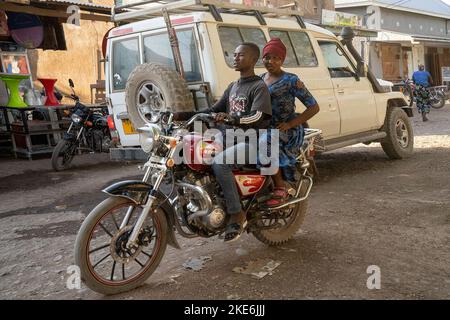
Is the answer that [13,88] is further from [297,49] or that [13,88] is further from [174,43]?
[297,49]

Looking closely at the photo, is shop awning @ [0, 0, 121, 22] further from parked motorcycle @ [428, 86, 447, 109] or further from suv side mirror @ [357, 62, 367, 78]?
parked motorcycle @ [428, 86, 447, 109]

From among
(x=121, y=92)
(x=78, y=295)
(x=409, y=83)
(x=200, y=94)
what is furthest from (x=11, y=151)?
(x=409, y=83)

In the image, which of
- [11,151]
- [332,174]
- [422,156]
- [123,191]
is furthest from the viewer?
[11,151]

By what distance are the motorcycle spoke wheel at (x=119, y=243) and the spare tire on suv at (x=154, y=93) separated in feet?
5.63

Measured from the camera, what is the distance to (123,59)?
5867mm

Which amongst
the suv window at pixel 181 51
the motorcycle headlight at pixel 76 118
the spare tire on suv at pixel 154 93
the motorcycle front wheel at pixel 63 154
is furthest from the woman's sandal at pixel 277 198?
the motorcycle headlight at pixel 76 118

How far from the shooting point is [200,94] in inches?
200

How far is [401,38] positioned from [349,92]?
18.1m

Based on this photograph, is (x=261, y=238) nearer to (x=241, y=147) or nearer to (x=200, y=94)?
(x=241, y=147)

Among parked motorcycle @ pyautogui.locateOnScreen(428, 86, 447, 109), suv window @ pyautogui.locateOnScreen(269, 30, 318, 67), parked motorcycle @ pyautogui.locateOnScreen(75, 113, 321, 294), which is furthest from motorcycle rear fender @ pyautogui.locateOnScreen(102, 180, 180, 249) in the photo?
parked motorcycle @ pyautogui.locateOnScreen(428, 86, 447, 109)

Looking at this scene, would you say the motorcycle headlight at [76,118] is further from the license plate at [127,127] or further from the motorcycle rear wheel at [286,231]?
the motorcycle rear wheel at [286,231]

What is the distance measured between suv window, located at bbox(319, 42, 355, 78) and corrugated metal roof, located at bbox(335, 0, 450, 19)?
18.9 metres

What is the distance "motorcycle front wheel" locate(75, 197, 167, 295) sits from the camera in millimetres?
2939

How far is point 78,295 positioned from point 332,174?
15.1 feet
